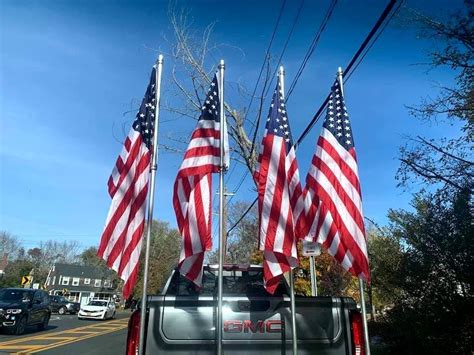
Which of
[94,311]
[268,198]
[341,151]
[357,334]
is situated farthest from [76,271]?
[357,334]

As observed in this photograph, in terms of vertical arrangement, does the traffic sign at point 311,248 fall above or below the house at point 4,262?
below

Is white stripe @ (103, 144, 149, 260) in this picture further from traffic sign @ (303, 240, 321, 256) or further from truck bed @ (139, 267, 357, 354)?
traffic sign @ (303, 240, 321, 256)

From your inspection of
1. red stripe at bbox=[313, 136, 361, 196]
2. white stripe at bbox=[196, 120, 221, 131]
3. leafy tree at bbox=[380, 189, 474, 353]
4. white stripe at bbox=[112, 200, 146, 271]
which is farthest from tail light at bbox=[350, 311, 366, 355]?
leafy tree at bbox=[380, 189, 474, 353]

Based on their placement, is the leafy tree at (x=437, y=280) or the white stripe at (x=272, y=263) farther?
the leafy tree at (x=437, y=280)

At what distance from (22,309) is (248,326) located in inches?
639

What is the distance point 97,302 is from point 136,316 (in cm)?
3214

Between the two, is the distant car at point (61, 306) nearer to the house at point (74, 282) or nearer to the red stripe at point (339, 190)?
the house at point (74, 282)

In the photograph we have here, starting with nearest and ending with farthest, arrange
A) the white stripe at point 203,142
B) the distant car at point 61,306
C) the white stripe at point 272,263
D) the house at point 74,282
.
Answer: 1. the white stripe at point 272,263
2. the white stripe at point 203,142
3. the distant car at point 61,306
4. the house at point 74,282

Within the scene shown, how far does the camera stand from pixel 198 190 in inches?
201

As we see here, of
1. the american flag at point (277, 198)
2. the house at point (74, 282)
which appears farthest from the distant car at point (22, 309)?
the house at point (74, 282)

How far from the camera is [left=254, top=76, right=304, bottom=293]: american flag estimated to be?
188 inches

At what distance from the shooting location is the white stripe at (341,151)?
536cm

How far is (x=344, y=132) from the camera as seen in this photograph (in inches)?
218

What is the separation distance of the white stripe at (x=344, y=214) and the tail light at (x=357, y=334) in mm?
1034
